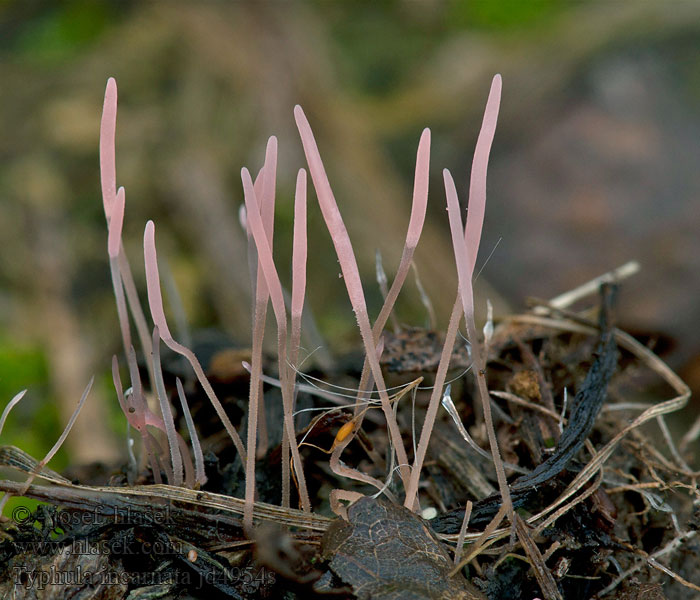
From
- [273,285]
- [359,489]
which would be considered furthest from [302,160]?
[273,285]

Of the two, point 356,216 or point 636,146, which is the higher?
point 636,146

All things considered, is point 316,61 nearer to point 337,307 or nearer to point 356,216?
point 356,216

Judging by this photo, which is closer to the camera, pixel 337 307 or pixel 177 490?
pixel 177 490

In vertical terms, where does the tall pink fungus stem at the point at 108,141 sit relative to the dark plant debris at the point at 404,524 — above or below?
above

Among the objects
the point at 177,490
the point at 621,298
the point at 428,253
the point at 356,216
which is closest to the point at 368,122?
the point at 356,216

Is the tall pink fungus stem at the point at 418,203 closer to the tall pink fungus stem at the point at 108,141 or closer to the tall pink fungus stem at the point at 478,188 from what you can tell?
the tall pink fungus stem at the point at 478,188

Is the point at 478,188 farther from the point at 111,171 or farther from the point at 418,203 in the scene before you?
the point at 111,171

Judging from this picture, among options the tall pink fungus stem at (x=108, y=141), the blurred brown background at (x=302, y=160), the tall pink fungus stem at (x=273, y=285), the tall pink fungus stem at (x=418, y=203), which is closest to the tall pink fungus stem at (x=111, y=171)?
the tall pink fungus stem at (x=108, y=141)
